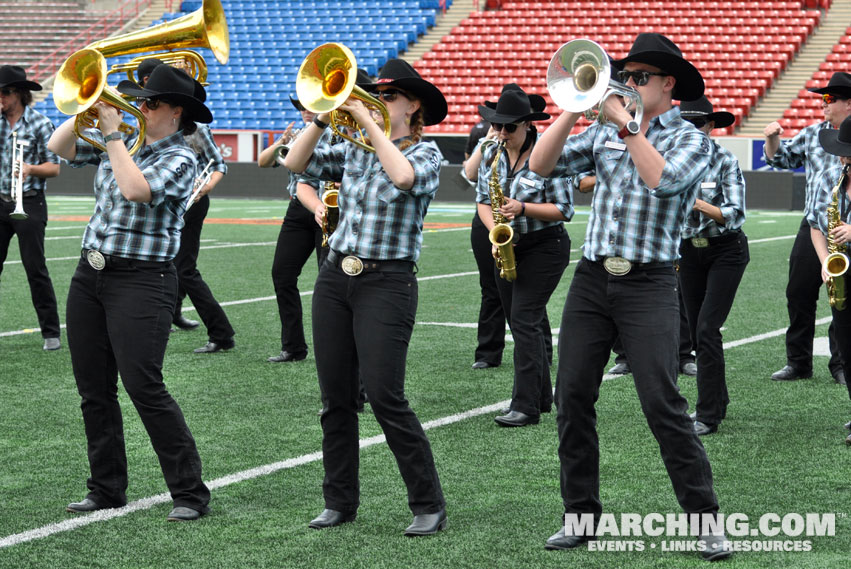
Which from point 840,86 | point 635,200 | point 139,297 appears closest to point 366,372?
point 139,297

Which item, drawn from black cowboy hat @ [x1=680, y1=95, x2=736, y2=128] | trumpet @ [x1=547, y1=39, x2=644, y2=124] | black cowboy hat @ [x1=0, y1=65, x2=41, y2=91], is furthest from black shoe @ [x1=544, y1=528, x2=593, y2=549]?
black cowboy hat @ [x1=0, y1=65, x2=41, y2=91]

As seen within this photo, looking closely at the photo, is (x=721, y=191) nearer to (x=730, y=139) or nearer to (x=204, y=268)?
(x=204, y=268)

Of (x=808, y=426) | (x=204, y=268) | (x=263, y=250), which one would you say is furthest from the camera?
(x=263, y=250)

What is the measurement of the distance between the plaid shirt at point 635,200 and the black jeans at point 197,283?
5.06m

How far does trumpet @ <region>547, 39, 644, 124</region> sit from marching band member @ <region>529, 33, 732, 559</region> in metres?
0.08

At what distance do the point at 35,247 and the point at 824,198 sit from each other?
5.76m

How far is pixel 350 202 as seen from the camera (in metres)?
4.98

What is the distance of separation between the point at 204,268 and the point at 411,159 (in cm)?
1042

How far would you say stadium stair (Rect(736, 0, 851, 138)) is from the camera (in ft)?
94.3

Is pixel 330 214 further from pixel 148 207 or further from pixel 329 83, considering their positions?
pixel 329 83

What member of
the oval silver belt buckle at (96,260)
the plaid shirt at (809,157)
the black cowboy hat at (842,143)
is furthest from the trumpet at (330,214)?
the plaid shirt at (809,157)

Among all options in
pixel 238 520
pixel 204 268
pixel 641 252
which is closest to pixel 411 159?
pixel 641 252

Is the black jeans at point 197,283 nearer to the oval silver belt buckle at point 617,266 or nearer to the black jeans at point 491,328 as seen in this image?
the black jeans at point 491,328

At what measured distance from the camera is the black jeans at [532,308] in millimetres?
7039
